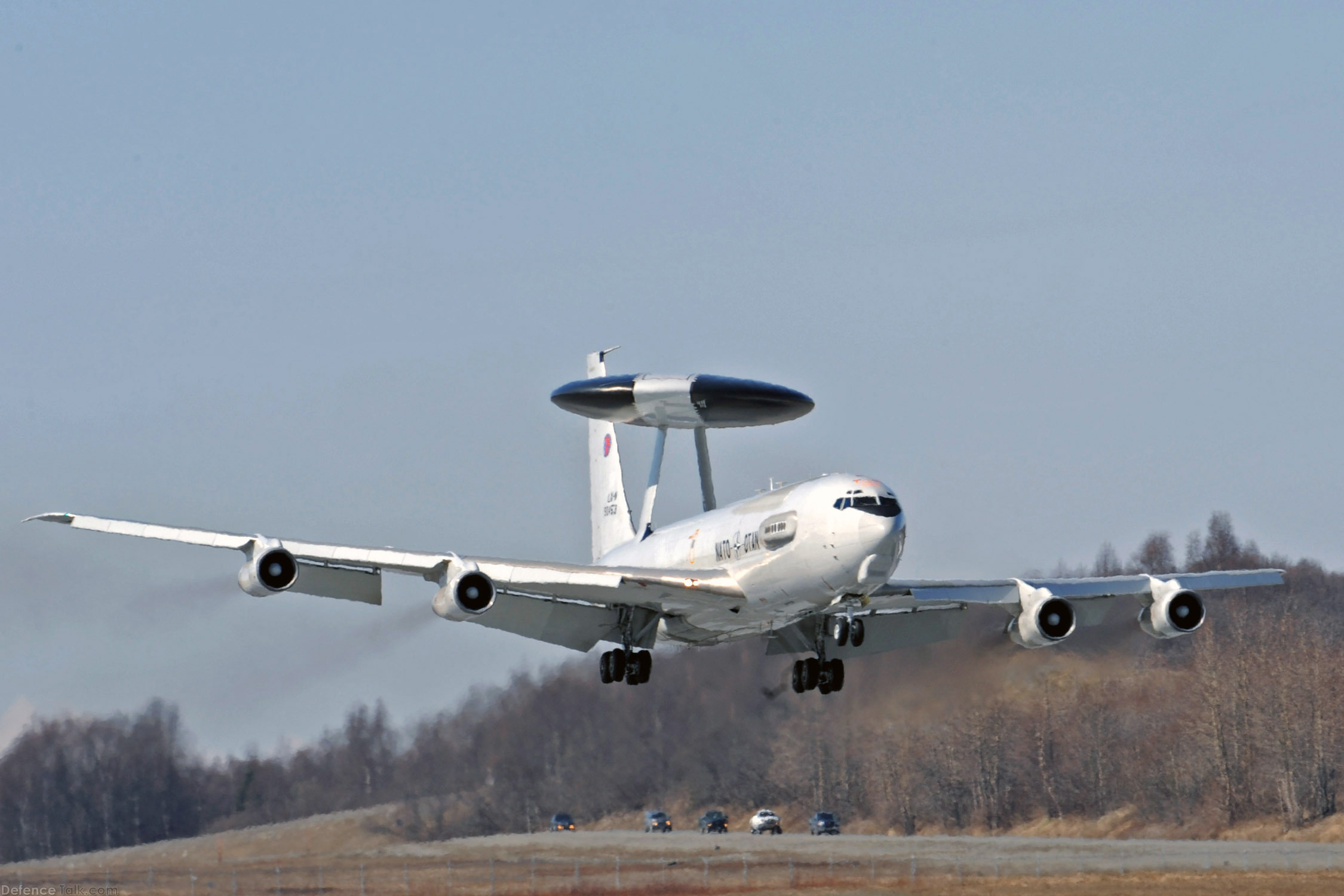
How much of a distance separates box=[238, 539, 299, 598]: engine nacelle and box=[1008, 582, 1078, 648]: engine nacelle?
2081 cm

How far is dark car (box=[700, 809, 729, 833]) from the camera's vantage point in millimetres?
77938

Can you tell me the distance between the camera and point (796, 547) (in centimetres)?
4234

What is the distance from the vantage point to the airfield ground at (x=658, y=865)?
58.3 m

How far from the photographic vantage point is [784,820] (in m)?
82.0

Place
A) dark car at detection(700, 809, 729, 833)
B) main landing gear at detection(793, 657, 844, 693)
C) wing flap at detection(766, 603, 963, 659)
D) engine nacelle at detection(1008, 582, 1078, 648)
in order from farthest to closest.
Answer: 1. dark car at detection(700, 809, 729, 833)
2. wing flap at detection(766, 603, 963, 659)
3. main landing gear at detection(793, 657, 844, 693)
4. engine nacelle at detection(1008, 582, 1078, 648)

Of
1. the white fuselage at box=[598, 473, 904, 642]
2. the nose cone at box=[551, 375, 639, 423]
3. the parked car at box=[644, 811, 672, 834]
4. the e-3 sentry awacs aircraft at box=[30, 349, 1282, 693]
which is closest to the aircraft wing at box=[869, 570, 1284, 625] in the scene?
the e-3 sentry awacs aircraft at box=[30, 349, 1282, 693]

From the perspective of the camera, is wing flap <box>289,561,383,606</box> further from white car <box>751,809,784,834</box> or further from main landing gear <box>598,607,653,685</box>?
white car <box>751,809,784,834</box>

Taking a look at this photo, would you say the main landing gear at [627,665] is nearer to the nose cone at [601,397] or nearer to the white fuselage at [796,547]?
the white fuselage at [796,547]

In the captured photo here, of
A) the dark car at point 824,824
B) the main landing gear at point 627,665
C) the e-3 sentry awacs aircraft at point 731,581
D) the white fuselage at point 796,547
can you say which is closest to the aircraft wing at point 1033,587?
the e-3 sentry awacs aircraft at point 731,581

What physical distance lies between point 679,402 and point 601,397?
2.62 meters

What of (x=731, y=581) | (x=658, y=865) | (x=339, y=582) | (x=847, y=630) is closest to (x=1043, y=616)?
(x=847, y=630)

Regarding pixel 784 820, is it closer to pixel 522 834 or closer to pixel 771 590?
pixel 522 834

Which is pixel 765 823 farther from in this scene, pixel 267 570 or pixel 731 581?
pixel 267 570

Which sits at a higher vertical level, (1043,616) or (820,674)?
(1043,616)
